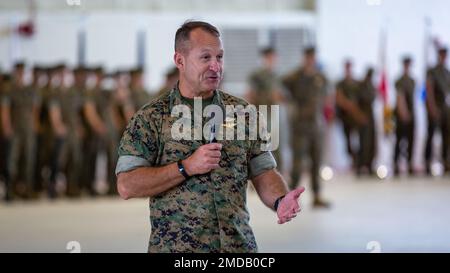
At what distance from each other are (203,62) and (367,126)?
977 centimetres

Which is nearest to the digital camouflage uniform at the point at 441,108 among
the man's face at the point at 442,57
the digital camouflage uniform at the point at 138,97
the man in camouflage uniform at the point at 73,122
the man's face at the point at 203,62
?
the man's face at the point at 442,57

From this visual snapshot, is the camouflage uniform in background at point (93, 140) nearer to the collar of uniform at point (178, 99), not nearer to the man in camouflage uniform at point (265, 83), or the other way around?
the man in camouflage uniform at point (265, 83)

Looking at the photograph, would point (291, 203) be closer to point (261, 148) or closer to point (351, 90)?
point (261, 148)

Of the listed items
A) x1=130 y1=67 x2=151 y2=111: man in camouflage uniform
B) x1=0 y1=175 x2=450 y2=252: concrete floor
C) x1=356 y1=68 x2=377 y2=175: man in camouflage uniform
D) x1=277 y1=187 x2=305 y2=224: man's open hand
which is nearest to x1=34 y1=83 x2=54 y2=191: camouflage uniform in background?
x1=0 y1=175 x2=450 y2=252: concrete floor

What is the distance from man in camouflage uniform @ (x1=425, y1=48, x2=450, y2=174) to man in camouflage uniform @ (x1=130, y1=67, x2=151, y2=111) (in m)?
3.31

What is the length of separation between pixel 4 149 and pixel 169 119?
23.7 feet

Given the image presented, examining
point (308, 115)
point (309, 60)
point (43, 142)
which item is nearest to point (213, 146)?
point (308, 115)

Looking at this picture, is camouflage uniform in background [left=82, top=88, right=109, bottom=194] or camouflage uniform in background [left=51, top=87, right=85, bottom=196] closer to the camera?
camouflage uniform in background [left=51, top=87, right=85, bottom=196]

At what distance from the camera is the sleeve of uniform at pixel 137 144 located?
2664 millimetres

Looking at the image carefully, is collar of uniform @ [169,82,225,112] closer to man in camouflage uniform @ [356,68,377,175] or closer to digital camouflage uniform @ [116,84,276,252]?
digital camouflage uniform @ [116,84,276,252]

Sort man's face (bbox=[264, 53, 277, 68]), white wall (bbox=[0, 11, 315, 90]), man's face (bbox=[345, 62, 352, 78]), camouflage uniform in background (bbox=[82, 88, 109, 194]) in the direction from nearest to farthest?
1. man's face (bbox=[264, 53, 277, 68])
2. camouflage uniform in background (bbox=[82, 88, 109, 194])
3. man's face (bbox=[345, 62, 352, 78])
4. white wall (bbox=[0, 11, 315, 90])

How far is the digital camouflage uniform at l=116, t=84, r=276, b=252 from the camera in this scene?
2.65 metres

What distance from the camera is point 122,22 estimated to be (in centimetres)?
1356

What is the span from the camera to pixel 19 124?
9562 millimetres
